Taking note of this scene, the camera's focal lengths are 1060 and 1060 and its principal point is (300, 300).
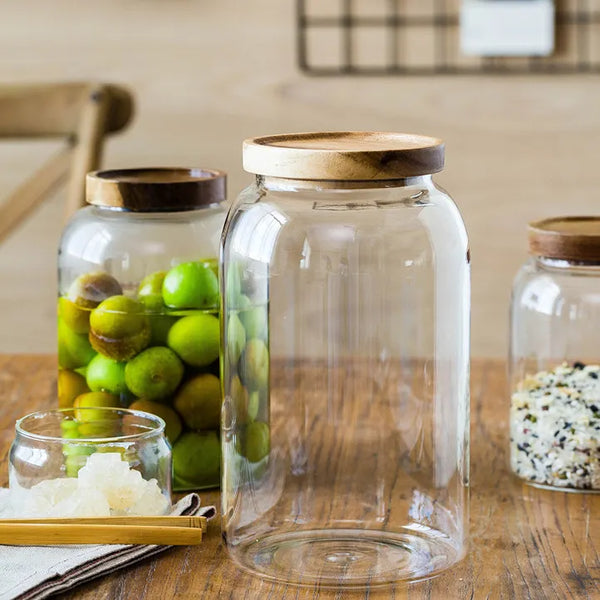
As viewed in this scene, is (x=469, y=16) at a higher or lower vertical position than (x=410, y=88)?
higher

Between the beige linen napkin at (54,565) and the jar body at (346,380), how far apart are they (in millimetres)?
82

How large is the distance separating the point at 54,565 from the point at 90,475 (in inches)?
2.9

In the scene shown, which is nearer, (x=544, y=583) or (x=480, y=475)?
(x=544, y=583)

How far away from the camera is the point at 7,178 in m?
2.38

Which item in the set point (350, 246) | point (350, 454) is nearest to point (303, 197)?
point (350, 246)

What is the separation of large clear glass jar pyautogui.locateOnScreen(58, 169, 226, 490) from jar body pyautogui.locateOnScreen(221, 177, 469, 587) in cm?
6

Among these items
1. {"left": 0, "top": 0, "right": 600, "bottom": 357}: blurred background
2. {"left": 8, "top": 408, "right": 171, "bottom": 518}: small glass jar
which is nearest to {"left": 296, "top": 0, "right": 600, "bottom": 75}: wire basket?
{"left": 0, "top": 0, "right": 600, "bottom": 357}: blurred background

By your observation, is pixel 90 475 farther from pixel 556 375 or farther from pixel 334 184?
pixel 556 375

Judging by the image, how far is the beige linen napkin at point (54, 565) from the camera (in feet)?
2.12

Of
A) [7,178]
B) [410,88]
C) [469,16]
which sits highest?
[469,16]

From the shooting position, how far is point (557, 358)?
94 cm

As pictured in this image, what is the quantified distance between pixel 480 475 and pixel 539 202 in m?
1.51

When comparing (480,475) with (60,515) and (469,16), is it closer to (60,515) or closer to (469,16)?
(60,515)

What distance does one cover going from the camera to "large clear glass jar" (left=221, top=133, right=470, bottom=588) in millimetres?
704
